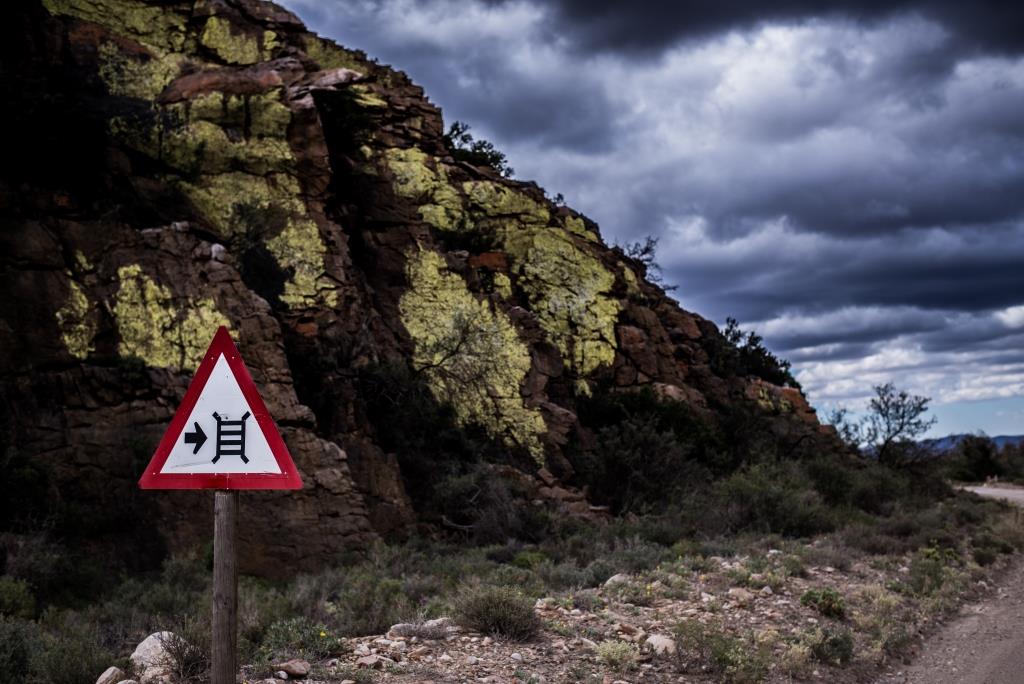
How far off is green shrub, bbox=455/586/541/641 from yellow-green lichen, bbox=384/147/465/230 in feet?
51.2

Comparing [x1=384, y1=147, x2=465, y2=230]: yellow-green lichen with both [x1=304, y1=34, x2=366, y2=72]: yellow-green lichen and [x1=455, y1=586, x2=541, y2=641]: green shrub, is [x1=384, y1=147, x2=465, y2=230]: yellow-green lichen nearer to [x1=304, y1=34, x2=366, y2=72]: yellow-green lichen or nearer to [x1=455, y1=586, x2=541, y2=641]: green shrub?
[x1=304, y1=34, x2=366, y2=72]: yellow-green lichen

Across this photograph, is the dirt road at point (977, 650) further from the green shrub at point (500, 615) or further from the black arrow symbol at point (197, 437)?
the black arrow symbol at point (197, 437)

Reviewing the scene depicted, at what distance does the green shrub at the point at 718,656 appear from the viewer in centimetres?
688

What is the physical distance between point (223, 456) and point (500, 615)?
417 cm

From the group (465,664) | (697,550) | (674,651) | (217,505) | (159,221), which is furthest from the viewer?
(159,221)

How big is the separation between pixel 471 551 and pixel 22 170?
10892 millimetres

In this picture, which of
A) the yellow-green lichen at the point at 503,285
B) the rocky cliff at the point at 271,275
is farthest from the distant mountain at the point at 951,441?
the yellow-green lichen at the point at 503,285

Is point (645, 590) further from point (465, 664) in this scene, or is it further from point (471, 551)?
point (471, 551)

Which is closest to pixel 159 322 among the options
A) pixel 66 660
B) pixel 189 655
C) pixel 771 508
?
pixel 66 660

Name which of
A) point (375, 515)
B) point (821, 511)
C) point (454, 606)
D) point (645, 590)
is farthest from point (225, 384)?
point (821, 511)

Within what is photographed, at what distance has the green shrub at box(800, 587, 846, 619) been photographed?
9430 mm

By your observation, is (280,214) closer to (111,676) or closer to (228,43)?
(228,43)

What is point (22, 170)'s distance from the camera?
47.8ft

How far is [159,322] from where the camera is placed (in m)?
14.4
